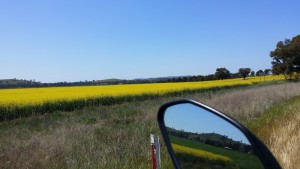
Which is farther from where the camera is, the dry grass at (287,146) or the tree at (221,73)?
the tree at (221,73)

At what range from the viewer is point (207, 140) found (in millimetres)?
1691

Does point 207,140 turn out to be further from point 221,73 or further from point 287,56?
point 221,73

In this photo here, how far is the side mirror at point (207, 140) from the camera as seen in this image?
1272 millimetres

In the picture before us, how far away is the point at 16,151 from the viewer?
8734 millimetres

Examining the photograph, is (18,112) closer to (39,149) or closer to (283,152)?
(39,149)

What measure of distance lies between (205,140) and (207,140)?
0.06 ft

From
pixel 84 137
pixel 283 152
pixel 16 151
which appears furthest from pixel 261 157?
pixel 84 137

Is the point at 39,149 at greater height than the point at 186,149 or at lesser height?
lesser

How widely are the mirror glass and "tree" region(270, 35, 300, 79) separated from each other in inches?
2423

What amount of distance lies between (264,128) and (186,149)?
6.84 m

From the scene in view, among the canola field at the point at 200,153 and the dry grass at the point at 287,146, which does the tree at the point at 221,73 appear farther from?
the canola field at the point at 200,153

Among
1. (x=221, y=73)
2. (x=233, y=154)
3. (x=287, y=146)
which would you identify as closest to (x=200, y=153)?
(x=233, y=154)

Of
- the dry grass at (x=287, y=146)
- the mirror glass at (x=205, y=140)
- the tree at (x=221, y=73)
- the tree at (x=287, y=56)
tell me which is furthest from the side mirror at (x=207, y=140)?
the tree at (x=221, y=73)

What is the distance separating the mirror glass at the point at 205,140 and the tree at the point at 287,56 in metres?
61.5
